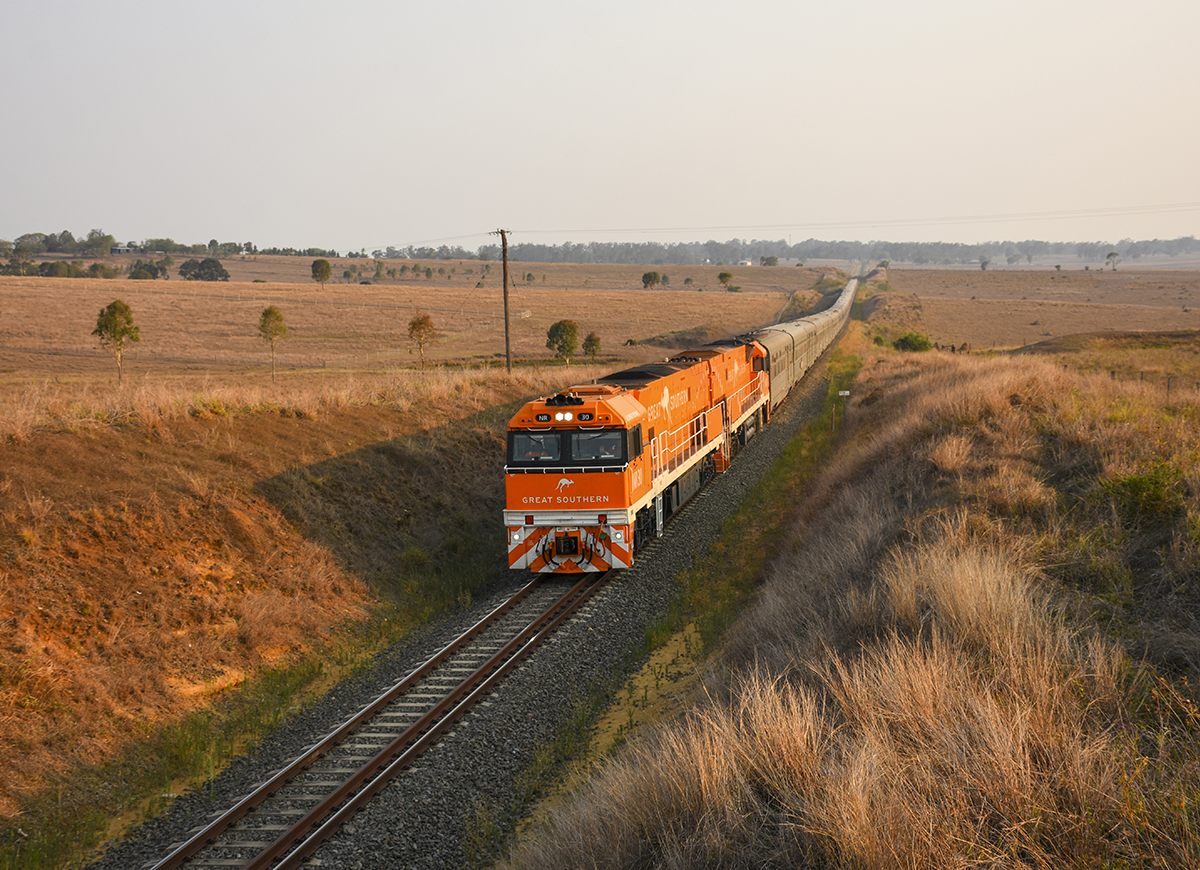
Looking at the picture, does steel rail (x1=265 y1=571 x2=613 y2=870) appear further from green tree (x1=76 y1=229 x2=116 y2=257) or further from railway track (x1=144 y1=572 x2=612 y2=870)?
green tree (x1=76 y1=229 x2=116 y2=257)

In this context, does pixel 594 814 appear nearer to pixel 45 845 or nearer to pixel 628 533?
pixel 45 845

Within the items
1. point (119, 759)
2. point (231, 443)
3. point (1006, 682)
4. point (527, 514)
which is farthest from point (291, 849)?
point (231, 443)

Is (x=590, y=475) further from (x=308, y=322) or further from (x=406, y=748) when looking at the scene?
(x=308, y=322)

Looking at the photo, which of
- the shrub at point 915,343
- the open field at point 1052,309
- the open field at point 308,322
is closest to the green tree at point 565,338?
the open field at point 308,322

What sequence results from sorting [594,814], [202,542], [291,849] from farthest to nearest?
[202,542], [291,849], [594,814]

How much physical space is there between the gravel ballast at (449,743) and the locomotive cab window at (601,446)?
265cm

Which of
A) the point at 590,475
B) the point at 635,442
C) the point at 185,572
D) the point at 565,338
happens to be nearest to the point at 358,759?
the point at 185,572

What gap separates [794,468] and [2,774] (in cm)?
2193

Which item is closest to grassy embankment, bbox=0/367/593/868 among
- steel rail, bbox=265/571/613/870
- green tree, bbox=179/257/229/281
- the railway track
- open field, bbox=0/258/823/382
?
the railway track

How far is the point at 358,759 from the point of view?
9.90 m

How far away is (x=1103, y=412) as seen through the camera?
58.7ft

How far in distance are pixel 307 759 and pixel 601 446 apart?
8218 millimetres

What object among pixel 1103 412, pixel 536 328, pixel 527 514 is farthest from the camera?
pixel 536 328

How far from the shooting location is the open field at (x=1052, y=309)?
83062 mm
